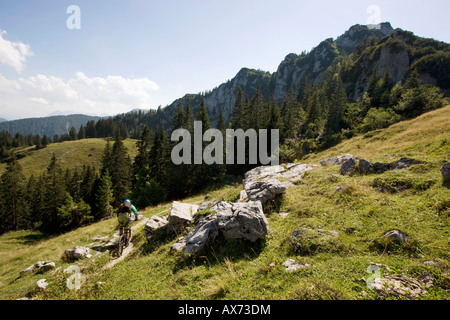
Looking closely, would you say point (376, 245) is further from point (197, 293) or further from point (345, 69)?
point (345, 69)

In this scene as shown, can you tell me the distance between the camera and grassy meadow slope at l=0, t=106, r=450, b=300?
5266 millimetres

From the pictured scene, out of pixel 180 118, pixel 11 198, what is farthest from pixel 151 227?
pixel 11 198

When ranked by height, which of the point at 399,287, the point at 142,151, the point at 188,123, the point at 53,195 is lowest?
the point at 53,195

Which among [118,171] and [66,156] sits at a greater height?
[66,156]

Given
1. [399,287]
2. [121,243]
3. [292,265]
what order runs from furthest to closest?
[121,243] < [292,265] < [399,287]

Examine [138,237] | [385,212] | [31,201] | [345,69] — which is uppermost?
[345,69]

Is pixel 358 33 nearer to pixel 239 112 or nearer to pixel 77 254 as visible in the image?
pixel 239 112

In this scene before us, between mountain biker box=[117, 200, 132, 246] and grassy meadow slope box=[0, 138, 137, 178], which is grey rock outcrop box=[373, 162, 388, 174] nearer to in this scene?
mountain biker box=[117, 200, 132, 246]

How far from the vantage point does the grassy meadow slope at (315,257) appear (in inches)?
207

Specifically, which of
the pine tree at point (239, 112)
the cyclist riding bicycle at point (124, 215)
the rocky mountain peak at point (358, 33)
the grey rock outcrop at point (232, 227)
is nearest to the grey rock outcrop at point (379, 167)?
the grey rock outcrop at point (232, 227)

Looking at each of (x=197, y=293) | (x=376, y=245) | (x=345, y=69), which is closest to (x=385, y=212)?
(x=376, y=245)

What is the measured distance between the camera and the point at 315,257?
6.39 meters
